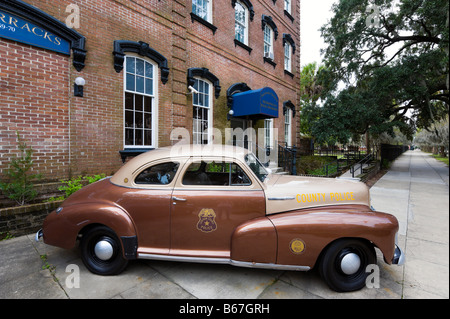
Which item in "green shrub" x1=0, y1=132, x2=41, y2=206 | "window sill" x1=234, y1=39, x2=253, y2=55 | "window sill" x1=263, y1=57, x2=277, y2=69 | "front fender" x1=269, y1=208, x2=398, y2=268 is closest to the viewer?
"front fender" x1=269, y1=208, x2=398, y2=268

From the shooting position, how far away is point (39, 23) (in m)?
4.77

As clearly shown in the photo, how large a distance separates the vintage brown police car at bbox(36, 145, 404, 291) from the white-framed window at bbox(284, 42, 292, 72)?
12334mm

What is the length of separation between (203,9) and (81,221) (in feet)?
28.8

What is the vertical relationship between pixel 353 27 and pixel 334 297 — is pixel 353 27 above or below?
above

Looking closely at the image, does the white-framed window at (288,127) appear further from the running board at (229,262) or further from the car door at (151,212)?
the car door at (151,212)

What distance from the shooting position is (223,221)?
9.29ft

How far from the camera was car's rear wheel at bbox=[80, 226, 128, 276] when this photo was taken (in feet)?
9.80

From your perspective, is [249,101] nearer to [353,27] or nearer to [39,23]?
[39,23]

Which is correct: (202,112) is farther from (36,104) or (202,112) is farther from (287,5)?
(287,5)

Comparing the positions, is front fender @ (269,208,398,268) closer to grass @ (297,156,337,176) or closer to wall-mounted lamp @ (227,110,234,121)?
wall-mounted lamp @ (227,110,234,121)

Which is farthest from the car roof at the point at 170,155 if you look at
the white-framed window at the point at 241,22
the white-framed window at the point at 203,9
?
the white-framed window at the point at 241,22

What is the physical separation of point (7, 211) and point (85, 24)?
449 centimetres

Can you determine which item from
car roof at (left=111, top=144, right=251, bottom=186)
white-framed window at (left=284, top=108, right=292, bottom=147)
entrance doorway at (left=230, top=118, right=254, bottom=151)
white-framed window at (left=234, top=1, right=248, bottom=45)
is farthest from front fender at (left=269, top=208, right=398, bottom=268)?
white-framed window at (left=284, top=108, right=292, bottom=147)

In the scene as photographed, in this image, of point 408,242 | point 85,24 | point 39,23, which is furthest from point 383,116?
point 39,23
